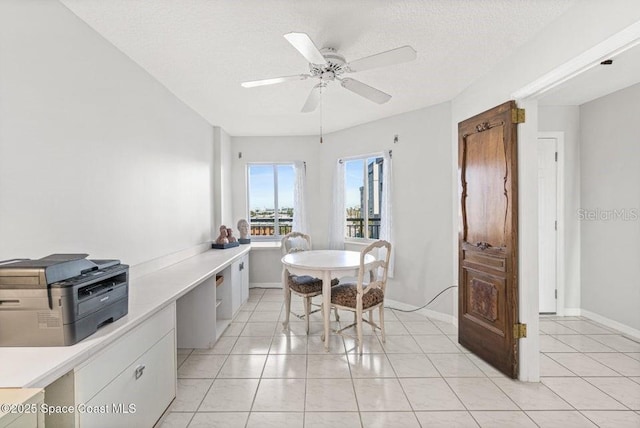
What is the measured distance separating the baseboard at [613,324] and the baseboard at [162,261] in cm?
460

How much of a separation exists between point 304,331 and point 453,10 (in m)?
2.99

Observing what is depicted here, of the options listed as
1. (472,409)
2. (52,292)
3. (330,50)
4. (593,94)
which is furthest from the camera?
(593,94)

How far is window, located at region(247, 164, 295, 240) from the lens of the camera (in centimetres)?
508

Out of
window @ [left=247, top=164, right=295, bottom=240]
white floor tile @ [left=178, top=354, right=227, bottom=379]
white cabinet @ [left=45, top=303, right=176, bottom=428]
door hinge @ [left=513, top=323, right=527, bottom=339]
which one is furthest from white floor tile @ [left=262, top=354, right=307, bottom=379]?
window @ [left=247, top=164, right=295, bottom=240]

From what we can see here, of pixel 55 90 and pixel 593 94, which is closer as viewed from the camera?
pixel 55 90

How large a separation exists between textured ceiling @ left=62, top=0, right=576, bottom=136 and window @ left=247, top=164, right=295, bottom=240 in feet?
6.80

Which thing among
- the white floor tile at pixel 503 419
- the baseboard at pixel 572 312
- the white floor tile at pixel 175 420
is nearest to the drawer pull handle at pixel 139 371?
the white floor tile at pixel 175 420

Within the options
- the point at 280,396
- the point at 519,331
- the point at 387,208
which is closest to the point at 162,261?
the point at 280,396

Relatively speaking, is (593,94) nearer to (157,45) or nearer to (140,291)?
(157,45)

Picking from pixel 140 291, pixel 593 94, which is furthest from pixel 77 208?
pixel 593 94

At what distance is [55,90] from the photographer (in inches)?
64.5

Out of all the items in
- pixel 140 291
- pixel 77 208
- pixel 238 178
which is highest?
pixel 238 178

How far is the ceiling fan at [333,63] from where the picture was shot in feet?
5.42

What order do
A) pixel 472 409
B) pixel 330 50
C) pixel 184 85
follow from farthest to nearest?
pixel 184 85
pixel 330 50
pixel 472 409
